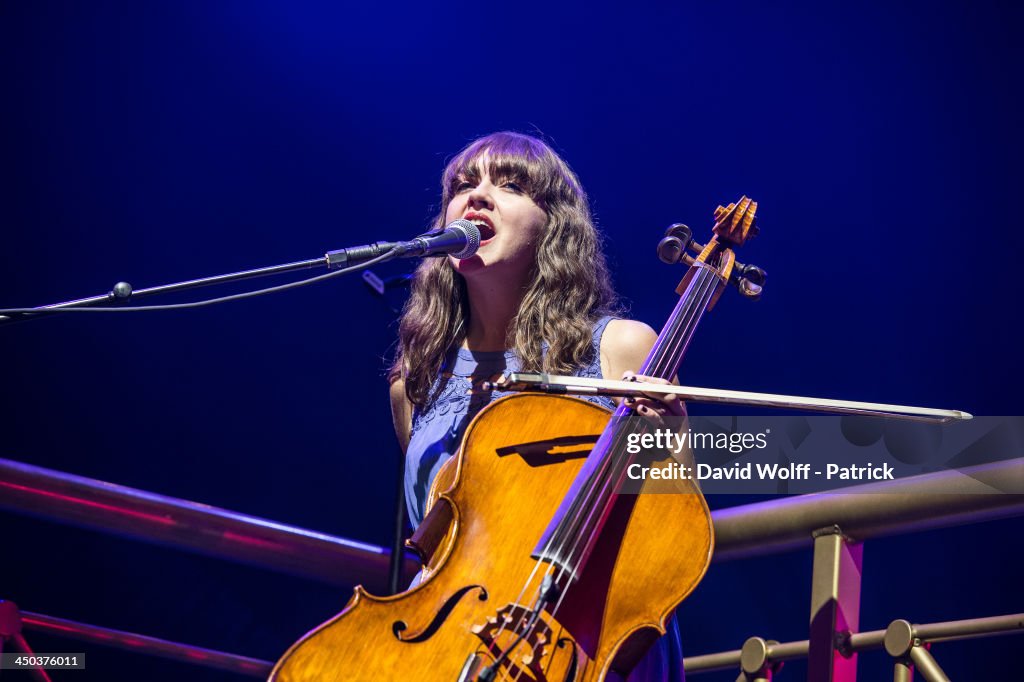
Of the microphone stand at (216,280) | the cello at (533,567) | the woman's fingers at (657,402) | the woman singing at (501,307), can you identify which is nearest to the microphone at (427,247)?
the microphone stand at (216,280)

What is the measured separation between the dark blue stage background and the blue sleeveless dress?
1839 millimetres

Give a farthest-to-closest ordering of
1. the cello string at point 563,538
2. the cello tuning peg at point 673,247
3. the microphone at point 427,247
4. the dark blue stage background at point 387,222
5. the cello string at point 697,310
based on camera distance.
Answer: the dark blue stage background at point 387,222 → the cello tuning peg at point 673,247 → the microphone at point 427,247 → the cello string at point 697,310 → the cello string at point 563,538

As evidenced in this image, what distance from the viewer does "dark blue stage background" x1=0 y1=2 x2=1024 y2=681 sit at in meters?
3.53

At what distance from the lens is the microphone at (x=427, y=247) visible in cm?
166

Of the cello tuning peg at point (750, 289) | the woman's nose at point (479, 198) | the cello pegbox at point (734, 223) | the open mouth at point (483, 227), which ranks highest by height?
the woman's nose at point (479, 198)

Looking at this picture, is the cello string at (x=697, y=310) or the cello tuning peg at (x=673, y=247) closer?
the cello string at (x=697, y=310)

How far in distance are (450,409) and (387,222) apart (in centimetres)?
231

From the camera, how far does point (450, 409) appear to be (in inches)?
84.6

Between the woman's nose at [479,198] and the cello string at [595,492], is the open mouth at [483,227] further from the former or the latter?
the cello string at [595,492]

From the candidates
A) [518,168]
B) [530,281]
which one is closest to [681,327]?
[530,281]

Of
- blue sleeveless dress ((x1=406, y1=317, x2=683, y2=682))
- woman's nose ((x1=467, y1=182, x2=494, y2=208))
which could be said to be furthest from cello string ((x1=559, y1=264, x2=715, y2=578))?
woman's nose ((x1=467, y1=182, x2=494, y2=208))

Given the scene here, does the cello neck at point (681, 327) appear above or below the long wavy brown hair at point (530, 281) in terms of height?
below

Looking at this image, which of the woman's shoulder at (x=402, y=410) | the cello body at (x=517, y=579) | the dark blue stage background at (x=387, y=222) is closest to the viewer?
the cello body at (x=517, y=579)

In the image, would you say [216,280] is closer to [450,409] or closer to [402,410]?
[450,409]
